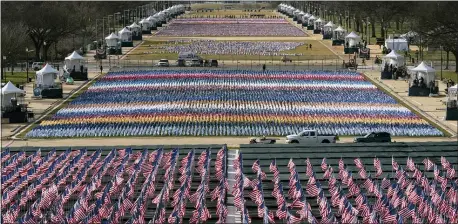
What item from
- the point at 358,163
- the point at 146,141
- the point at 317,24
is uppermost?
the point at 317,24

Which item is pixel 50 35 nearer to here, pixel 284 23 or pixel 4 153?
pixel 4 153

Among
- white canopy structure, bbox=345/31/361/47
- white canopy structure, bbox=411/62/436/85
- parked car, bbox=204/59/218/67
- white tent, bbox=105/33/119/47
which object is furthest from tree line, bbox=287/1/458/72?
white tent, bbox=105/33/119/47

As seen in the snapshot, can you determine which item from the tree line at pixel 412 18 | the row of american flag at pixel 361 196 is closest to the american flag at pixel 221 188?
the row of american flag at pixel 361 196

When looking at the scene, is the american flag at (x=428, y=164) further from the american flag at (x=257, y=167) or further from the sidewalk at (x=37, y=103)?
the sidewalk at (x=37, y=103)

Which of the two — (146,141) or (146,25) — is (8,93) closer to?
(146,141)

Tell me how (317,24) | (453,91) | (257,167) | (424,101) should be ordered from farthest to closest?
1. (317,24)
2. (424,101)
3. (453,91)
4. (257,167)

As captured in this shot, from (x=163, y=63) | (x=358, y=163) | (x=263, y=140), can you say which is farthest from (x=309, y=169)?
(x=163, y=63)

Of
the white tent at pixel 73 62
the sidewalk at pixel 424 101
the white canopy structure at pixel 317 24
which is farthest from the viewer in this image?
the white canopy structure at pixel 317 24

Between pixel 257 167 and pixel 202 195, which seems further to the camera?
pixel 257 167
